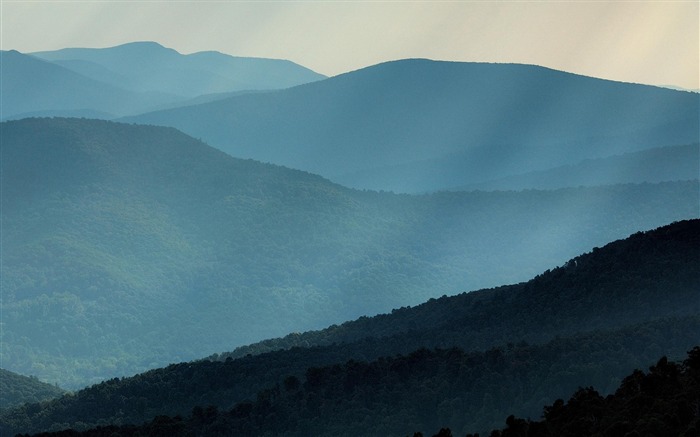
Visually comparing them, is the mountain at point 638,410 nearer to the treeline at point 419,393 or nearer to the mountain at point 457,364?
the treeline at point 419,393

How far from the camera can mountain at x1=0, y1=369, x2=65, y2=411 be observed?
Answer: 5960 inches

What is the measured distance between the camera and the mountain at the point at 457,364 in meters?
75.4

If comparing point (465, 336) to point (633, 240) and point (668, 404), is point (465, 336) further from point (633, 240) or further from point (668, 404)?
point (668, 404)

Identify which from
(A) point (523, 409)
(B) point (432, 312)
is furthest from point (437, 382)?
(B) point (432, 312)

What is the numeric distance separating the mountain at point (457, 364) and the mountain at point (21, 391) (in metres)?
31.6

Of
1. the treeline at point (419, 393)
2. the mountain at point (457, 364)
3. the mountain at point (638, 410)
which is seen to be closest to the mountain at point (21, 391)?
the mountain at point (457, 364)

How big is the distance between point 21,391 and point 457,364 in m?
88.2

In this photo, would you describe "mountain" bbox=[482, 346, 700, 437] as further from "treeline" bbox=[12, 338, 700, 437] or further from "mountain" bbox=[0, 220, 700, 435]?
"mountain" bbox=[0, 220, 700, 435]

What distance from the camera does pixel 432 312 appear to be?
121m

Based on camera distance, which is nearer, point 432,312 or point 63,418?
point 63,418

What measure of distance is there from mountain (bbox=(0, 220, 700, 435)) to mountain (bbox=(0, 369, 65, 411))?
31580 mm

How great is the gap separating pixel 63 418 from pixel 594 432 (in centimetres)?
6918

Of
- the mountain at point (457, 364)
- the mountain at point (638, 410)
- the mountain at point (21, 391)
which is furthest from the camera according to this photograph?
the mountain at point (21, 391)

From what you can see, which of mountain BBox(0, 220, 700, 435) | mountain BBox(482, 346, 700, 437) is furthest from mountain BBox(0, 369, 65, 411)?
mountain BBox(482, 346, 700, 437)
